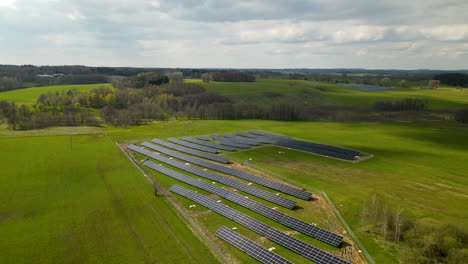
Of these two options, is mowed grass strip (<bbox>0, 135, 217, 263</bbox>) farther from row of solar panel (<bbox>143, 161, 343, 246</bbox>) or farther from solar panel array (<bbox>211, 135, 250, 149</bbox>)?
solar panel array (<bbox>211, 135, 250, 149</bbox>)

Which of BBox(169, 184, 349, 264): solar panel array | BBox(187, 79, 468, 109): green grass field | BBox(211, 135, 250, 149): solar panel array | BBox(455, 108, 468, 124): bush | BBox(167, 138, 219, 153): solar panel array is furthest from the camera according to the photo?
BBox(187, 79, 468, 109): green grass field

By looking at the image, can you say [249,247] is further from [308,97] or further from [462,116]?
[308,97]

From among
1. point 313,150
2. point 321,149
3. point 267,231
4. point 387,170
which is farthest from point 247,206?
point 321,149

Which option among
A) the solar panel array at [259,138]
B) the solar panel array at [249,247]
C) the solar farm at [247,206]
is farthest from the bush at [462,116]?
the solar panel array at [249,247]

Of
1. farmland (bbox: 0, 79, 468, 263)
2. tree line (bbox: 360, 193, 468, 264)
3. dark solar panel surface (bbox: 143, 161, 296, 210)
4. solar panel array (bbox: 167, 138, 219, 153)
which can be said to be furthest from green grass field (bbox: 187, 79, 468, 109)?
tree line (bbox: 360, 193, 468, 264)

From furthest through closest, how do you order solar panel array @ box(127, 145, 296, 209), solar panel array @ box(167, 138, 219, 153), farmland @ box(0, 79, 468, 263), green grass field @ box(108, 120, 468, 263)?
solar panel array @ box(167, 138, 219, 153) → solar panel array @ box(127, 145, 296, 209) → green grass field @ box(108, 120, 468, 263) → farmland @ box(0, 79, 468, 263)
